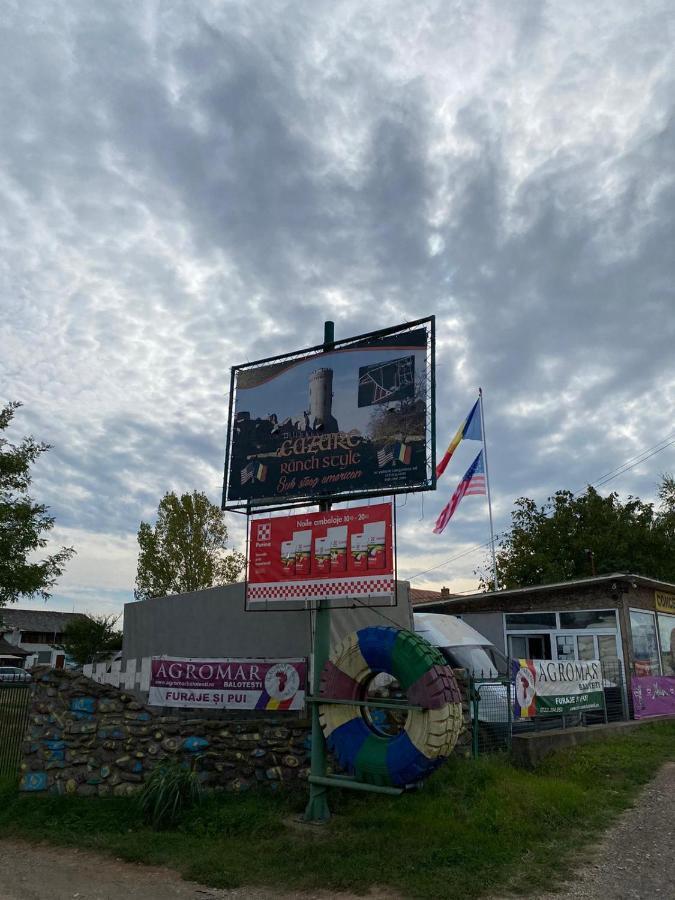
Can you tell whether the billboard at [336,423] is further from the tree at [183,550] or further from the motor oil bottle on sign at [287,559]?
the tree at [183,550]

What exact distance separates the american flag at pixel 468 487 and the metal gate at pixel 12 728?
47.4 ft

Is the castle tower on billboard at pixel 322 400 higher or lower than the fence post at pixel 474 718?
higher

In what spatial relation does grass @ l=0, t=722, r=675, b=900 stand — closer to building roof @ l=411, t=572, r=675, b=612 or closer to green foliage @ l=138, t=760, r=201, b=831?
green foliage @ l=138, t=760, r=201, b=831

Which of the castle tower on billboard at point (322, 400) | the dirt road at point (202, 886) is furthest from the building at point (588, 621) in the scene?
the castle tower on billboard at point (322, 400)

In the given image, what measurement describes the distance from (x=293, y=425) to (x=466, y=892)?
651 cm

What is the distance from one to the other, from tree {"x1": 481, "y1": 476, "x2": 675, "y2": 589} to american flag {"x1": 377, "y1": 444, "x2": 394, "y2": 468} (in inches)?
1107

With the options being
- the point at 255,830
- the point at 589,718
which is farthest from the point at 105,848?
the point at 589,718

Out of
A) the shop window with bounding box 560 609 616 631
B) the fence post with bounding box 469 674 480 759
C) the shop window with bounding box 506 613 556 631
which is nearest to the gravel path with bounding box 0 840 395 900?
the fence post with bounding box 469 674 480 759

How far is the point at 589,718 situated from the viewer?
48.0 feet

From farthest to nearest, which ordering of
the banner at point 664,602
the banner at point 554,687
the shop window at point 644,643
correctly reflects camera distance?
the banner at point 664,602, the shop window at point 644,643, the banner at point 554,687

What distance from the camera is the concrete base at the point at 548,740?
33.8 ft

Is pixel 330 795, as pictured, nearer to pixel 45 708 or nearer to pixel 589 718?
pixel 45 708

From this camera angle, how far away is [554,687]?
13.0m

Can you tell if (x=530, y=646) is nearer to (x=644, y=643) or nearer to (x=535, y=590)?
(x=535, y=590)
